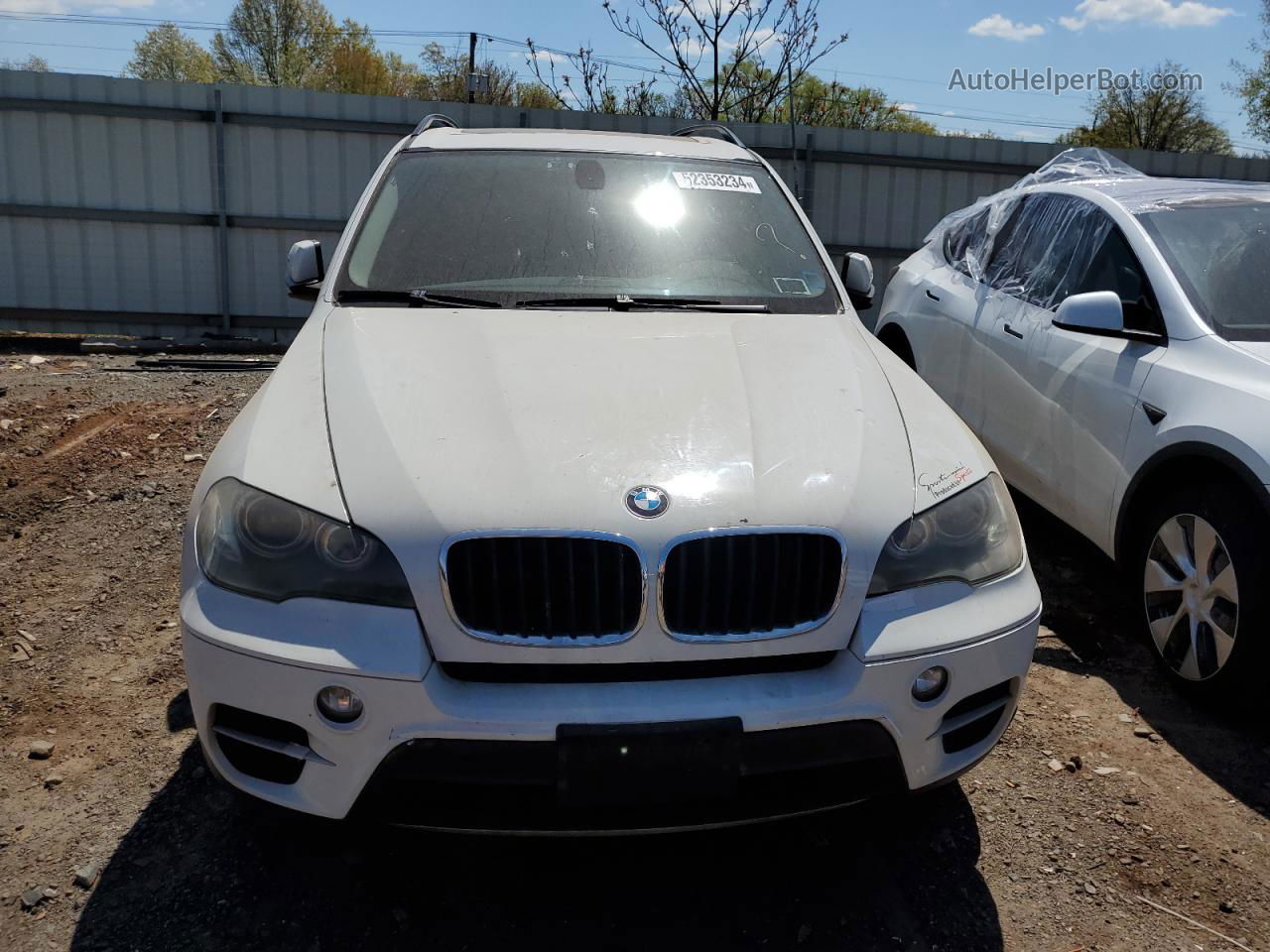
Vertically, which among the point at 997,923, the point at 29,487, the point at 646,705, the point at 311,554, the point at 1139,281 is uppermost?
the point at 1139,281

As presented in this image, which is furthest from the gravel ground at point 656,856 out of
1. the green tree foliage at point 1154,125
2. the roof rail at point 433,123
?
the green tree foliage at point 1154,125

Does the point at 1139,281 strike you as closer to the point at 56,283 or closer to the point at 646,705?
the point at 646,705

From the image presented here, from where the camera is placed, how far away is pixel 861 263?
379cm

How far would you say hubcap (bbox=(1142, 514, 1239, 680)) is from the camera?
3.16 m

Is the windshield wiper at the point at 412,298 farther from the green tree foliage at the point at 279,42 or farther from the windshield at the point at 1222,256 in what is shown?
the green tree foliage at the point at 279,42

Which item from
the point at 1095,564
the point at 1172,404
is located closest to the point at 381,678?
the point at 1172,404

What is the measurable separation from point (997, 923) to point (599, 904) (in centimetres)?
91

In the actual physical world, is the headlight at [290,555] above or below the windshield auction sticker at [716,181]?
below

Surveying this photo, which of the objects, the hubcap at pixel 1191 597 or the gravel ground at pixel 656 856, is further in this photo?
the hubcap at pixel 1191 597

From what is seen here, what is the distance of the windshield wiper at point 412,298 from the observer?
3074 millimetres

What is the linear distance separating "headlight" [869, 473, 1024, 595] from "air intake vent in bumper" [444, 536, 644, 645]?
55 centimetres

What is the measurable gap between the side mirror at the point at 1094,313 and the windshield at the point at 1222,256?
0.27 m

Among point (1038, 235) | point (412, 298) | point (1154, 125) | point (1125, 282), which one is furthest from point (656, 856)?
point (1154, 125)

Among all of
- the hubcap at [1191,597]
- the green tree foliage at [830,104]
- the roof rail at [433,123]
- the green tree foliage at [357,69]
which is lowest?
the hubcap at [1191,597]
